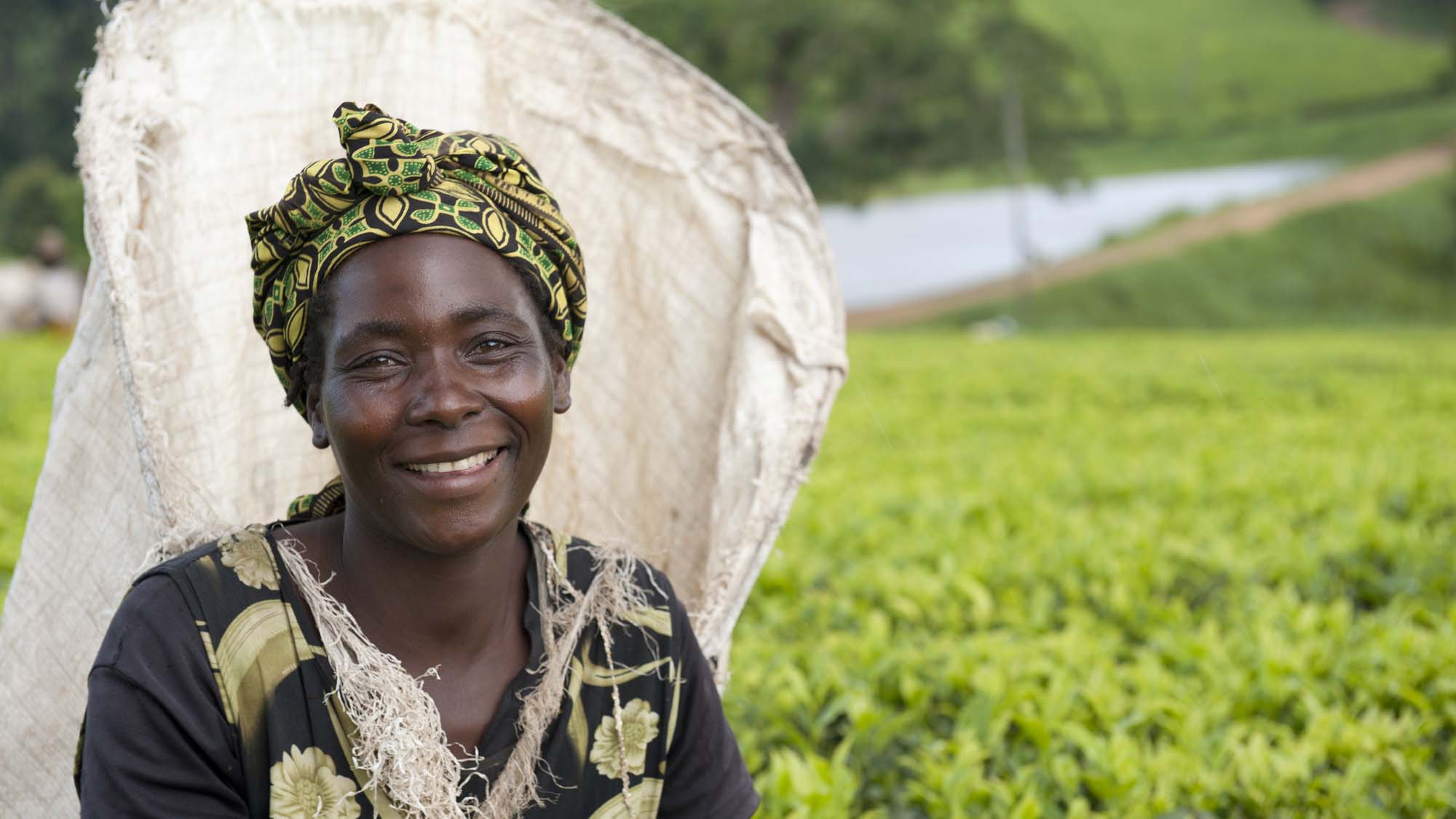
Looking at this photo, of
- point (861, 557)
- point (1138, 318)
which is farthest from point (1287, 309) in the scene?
point (861, 557)

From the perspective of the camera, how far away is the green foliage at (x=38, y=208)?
20766 mm

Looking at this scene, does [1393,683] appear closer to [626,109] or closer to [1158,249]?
[626,109]

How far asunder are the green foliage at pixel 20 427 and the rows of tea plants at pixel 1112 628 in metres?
2.07

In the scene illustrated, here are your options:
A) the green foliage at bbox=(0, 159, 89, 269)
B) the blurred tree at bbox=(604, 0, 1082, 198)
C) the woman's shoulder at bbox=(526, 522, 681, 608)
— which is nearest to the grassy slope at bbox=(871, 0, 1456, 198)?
the blurred tree at bbox=(604, 0, 1082, 198)

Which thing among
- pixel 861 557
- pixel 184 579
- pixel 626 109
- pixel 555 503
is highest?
pixel 626 109

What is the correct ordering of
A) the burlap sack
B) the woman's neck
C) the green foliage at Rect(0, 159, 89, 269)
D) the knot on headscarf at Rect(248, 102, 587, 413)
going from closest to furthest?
the knot on headscarf at Rect(248, 102, 587, 413)
the woman's neck
the burlap sack
the green foliage at Rect(0, 159, 89, 269)

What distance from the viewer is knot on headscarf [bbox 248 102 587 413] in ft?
4.78

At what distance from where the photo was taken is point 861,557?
13.5ft

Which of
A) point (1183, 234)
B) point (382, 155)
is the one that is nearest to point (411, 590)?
point (382, 155)

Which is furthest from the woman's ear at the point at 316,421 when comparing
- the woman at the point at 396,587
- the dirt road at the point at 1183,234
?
the dirt road at the point at 1183,234

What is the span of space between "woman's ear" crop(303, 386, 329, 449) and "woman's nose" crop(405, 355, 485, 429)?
144 millimetres

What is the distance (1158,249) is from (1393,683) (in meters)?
21.9

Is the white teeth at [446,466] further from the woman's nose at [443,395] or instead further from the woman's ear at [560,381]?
the woman's ear at [560,381]

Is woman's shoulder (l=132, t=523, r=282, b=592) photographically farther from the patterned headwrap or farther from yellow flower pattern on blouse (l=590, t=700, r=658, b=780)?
yellow flower pattern on blouse (l=590, t=700, r=658, b=780)
